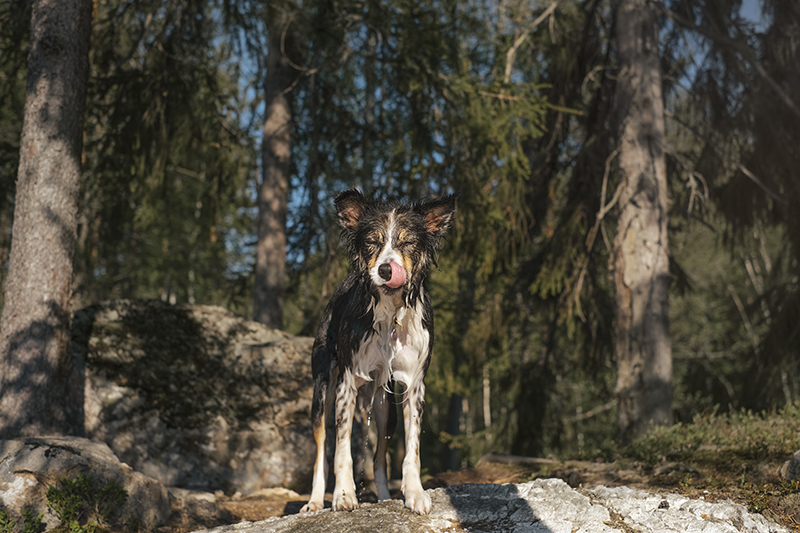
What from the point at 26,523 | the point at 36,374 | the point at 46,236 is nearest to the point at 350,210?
the point at 26,523

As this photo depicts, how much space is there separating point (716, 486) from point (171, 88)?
31.6 feet

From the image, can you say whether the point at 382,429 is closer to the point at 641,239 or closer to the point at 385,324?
the point at 385,324

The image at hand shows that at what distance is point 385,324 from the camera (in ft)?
14.2

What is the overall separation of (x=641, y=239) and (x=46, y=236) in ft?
26.0

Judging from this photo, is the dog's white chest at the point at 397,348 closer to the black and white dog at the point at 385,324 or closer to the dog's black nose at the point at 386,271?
the black and white dog at the point at 385,324

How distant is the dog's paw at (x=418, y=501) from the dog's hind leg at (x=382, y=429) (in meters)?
0.74

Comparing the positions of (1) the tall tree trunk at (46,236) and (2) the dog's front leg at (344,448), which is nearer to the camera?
(2) the dog's front leg at (344,448)

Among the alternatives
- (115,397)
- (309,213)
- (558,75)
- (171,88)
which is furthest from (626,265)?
(171,88)

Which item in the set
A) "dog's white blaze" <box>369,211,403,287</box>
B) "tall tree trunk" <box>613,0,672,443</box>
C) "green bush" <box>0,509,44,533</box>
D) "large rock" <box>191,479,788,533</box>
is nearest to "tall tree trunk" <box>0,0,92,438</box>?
"green bush" <box>0,509,44,533</box>

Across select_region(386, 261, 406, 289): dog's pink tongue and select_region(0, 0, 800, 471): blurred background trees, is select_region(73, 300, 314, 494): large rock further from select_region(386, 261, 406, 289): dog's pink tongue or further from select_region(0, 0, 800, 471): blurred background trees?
select_region(386, 261, 406, 289): dog's pink tongue

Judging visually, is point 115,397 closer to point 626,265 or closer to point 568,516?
point 568,516

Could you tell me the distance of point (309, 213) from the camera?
35.4ft

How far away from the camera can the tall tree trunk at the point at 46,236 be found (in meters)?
5.54

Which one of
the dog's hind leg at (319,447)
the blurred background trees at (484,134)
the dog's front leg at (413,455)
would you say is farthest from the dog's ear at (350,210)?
the blurred background trees at (484,134)
